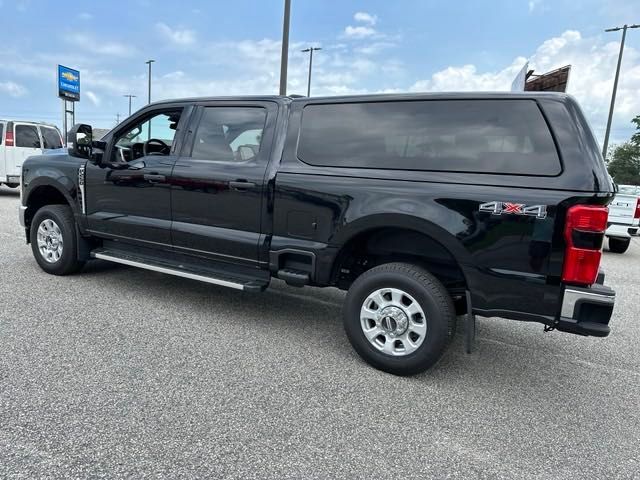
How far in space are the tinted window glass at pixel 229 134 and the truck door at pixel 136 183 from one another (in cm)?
27

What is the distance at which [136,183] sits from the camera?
4.45 m

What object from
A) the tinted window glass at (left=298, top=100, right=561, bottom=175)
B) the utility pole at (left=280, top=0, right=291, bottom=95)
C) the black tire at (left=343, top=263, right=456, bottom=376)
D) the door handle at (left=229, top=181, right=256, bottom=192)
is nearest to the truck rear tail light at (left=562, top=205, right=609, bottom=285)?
the tinted window glass at (left=298, top=100, right=561, bottom=175)

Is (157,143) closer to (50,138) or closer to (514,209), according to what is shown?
(514,209)

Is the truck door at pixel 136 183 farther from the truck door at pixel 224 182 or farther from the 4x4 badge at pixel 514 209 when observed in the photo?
the 4x4 badge at pixel 514 209

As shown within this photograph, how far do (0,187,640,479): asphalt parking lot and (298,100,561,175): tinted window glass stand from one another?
4.92 ft

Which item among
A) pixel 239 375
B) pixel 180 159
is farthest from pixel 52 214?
pixel 239 375

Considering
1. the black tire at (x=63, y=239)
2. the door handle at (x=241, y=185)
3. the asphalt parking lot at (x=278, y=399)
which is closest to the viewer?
the asphalt parking lot at (x=278, y=399)

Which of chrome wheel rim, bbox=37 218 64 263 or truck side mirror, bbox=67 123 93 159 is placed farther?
chrome wheel rim, bbox=37 218 64 263

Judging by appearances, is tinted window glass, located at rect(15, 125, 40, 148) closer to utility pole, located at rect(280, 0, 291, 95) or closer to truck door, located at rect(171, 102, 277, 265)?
utility pole, located at rect(280, 0, 291, 95)

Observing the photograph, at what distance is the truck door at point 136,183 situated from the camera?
14.2ft

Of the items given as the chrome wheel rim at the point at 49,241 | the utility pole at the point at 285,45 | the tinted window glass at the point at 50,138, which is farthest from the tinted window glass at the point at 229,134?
the tinted window glass at the point at 50,138

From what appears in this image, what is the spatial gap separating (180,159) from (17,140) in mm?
11357

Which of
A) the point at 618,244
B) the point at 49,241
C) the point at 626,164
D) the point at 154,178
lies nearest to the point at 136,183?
the point at 154,178

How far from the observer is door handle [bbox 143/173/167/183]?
4273 millimetres
